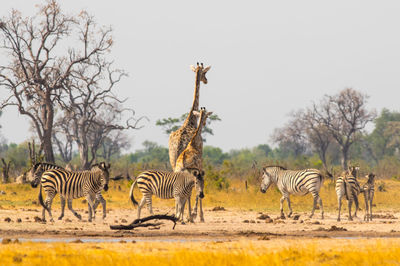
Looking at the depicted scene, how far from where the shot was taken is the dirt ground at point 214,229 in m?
13.5

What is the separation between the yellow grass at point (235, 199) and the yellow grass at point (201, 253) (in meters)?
11.7

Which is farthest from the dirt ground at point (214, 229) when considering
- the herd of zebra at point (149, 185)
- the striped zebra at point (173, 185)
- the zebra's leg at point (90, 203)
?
the striped zebra at point (173, 185)

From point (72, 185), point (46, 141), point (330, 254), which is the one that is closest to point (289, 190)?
point (72, 185)

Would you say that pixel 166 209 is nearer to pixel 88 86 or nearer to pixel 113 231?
pixel 113 231

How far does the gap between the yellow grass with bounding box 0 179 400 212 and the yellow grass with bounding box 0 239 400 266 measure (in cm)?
1171

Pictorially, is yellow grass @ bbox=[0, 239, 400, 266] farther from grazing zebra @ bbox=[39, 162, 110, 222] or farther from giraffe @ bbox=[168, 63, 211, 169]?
giraffe @ bbox=[168, 63, 211, 169]

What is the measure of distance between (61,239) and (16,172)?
26472 millimetres

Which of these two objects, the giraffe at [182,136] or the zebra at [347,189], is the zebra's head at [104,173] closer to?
the giraffe at [182,136]

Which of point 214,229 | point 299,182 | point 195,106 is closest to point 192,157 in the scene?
point 214,229

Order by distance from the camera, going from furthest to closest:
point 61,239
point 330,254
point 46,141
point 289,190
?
1. point 46,141
2. point 289,190
3. point 61,239
4. point 330,254

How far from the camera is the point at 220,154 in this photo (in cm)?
7600

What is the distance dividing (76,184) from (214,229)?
4.04 meters

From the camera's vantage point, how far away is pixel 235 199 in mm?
25578

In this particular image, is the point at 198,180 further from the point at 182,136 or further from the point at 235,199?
the point at 235,199
